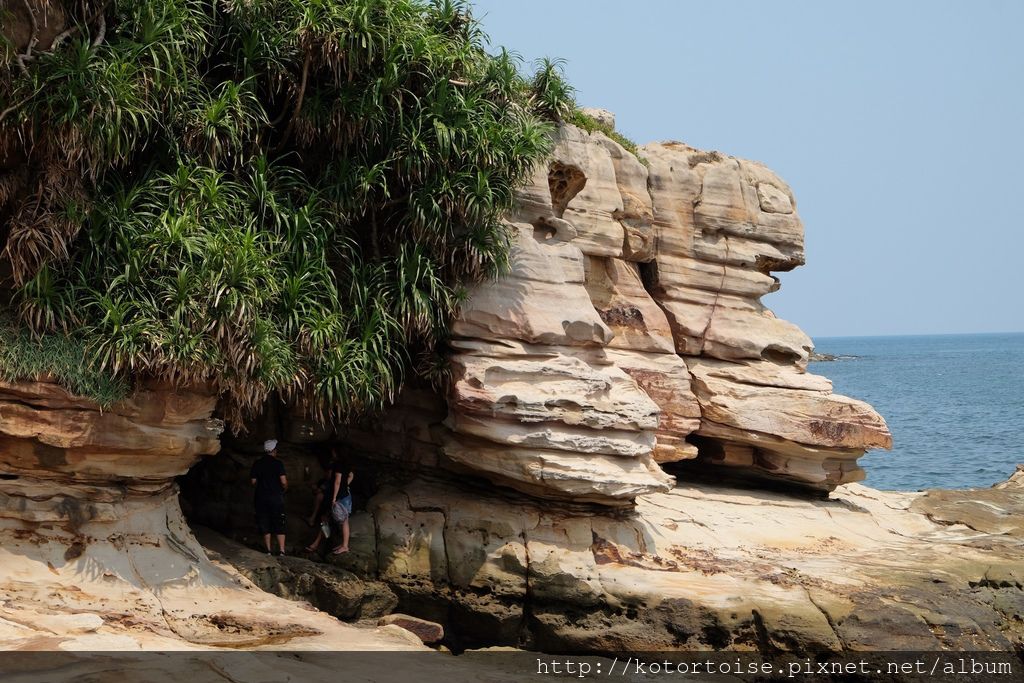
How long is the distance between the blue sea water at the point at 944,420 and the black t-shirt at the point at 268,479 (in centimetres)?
2071

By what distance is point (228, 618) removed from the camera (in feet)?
35.9

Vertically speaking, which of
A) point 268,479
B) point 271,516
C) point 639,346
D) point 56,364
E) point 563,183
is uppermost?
point 563,183

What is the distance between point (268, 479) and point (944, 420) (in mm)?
40386

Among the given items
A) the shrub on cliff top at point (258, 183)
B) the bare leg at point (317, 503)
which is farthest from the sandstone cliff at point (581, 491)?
the shrub on cliff top at point (258, 183)

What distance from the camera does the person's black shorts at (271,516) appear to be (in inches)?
521

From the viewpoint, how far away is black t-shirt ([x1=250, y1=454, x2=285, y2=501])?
13164mm

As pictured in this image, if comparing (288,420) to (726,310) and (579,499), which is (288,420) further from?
(726,310)

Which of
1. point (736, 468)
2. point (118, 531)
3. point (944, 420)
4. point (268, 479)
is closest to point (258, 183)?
point (268, 479)

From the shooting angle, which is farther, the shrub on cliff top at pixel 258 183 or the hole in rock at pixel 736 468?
the hole in rock at pixel 736 468

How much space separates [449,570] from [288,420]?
329 centimetres

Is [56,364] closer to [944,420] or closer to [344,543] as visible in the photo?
[344,543]

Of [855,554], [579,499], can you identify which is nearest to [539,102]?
[579,499]

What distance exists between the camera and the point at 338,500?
44.8 feet

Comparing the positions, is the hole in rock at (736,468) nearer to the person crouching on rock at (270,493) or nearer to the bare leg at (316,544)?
the bare leg at (316,544)
